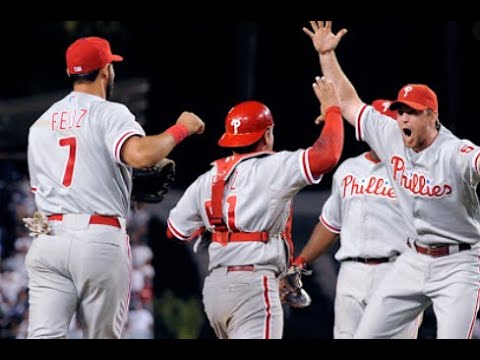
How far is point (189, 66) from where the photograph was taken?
38.8ft

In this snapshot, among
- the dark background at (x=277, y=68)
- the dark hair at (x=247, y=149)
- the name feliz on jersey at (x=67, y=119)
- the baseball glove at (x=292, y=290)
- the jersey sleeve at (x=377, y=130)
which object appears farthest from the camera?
the dark background at (x=277, y=68)

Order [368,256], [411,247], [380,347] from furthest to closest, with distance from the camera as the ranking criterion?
[368,256] < [411,247] < [380,347]

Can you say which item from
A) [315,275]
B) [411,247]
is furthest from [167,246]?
[411,247]

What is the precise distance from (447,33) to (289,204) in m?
6.74

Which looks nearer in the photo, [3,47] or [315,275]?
[315,275]

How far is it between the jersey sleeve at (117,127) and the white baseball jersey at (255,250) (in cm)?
62

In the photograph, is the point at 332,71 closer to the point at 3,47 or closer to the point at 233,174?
the point at 233,174

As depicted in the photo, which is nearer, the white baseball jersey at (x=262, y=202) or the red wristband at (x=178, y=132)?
the red wristband at (x=178, y=132)

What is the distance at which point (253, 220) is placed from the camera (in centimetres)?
540

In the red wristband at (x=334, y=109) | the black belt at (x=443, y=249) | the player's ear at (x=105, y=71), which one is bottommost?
the black belt at (x=443, y=249)

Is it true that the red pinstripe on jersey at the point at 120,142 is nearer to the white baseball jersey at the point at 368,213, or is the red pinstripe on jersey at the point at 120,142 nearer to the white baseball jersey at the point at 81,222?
the white baseball jersey at the point at 81,222

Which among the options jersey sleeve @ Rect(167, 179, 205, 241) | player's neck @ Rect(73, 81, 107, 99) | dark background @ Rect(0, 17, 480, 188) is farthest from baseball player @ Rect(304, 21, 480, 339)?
dark background @ Rect(0, 17, 480, 188)

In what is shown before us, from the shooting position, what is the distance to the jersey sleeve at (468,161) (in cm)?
536

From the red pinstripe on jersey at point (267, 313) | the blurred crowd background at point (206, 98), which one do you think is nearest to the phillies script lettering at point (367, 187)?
the red pinstripe on jersey at point (267, 313)
